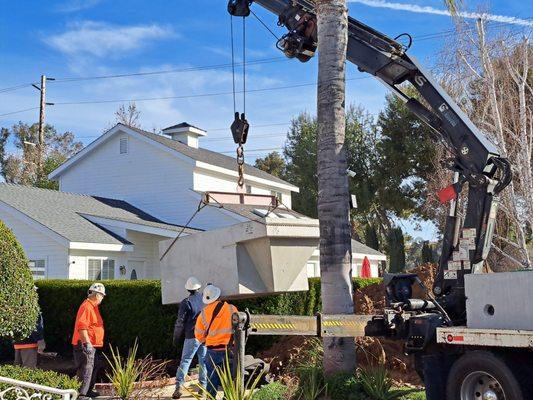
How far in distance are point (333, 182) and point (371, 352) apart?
3128mm

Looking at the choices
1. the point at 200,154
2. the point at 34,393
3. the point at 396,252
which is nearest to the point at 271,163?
the point at 396,252

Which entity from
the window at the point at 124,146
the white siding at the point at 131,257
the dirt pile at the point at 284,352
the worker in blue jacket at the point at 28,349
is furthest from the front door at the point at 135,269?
the worker in blue jacket at the point at 28,349

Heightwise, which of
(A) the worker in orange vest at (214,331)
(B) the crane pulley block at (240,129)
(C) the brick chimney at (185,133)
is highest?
(C) the brick chimney at (185,133)

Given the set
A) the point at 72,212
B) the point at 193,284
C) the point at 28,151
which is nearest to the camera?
A: the point at 193,284

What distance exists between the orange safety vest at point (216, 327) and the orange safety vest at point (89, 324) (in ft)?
6.63

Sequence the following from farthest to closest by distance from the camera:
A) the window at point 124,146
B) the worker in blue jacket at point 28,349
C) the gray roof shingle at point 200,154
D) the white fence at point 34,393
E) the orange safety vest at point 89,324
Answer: the window at point 124,146, the gray roof shingle at point 200,154, the worker in blue jacket at point 28,349, the orange safety vest at point 89,324, the white fence at point 34,393

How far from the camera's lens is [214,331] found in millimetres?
8555

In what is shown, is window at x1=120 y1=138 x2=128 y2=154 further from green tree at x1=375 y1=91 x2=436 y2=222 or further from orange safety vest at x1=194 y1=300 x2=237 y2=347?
orange safety vest at x1=194 y1=300 x2=237 y2=347

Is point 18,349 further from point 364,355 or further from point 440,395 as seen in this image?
point 440,395

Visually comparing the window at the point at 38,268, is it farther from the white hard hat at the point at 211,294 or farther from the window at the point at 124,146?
the white hard hat at the point at 211,294

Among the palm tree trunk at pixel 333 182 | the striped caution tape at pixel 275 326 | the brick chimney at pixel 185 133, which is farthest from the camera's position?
the brick chimney at pixel 185 133

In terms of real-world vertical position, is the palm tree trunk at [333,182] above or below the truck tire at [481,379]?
above

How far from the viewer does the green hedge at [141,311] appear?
41.7ft

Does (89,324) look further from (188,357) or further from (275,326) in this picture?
(275,326)
